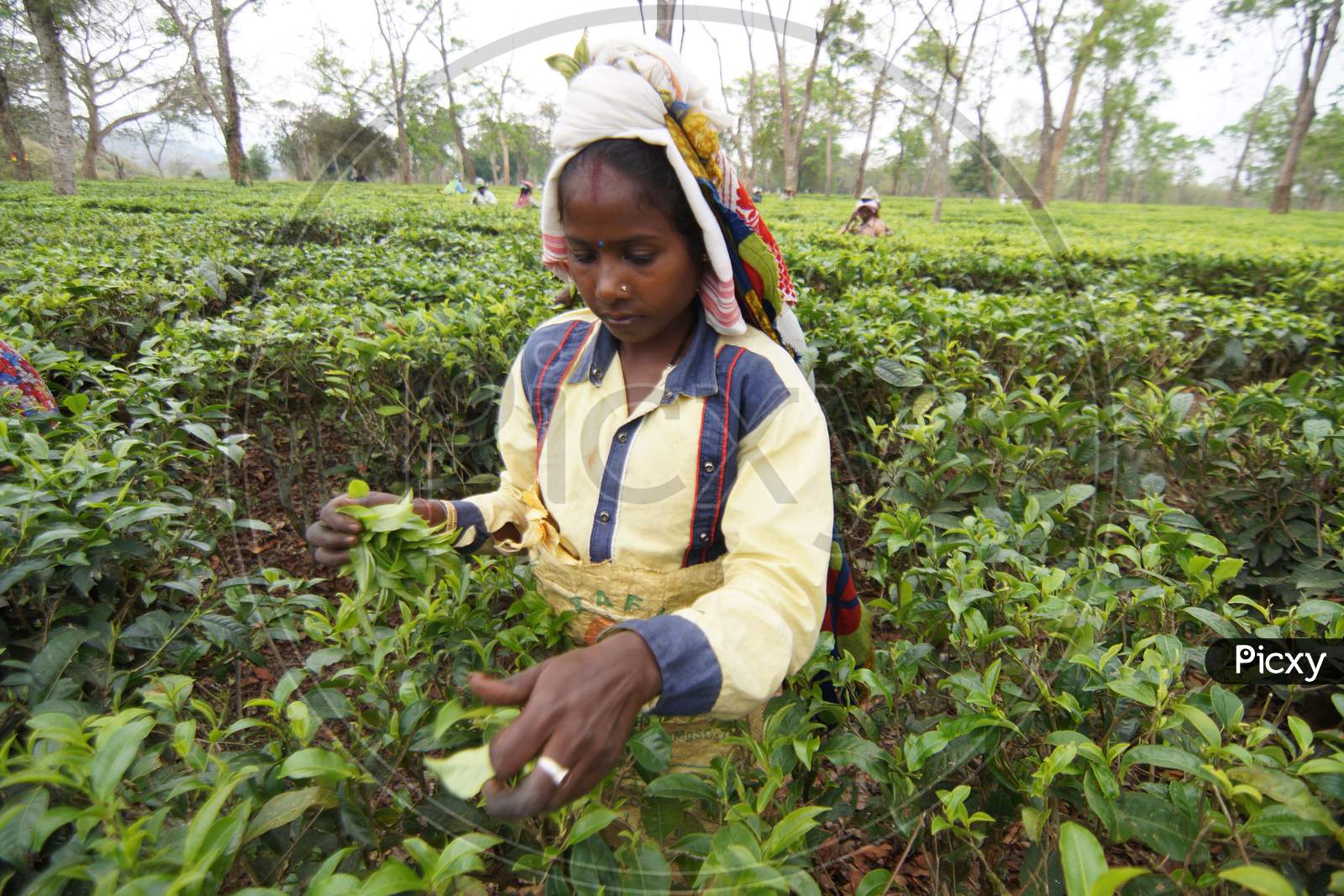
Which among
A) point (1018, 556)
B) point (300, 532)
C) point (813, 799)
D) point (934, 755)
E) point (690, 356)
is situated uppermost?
point (690, 356)

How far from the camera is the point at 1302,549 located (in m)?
2.06

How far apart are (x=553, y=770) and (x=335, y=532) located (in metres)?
0.59

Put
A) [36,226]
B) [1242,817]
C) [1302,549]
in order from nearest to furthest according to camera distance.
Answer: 1. [1242,817]
2. [1302,549]
3. [36,226]

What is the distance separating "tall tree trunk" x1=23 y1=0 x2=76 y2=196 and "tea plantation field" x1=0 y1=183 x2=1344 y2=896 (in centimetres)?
1729

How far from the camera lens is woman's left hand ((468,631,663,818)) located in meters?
0.70

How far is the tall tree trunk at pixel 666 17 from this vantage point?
1995mm

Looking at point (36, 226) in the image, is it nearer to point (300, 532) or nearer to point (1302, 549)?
point (300, 532)

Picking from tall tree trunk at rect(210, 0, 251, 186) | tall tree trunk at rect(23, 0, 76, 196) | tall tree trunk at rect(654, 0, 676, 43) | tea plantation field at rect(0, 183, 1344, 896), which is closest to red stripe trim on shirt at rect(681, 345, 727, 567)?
tea plantation field at rect(0, 183, 1344, 896)

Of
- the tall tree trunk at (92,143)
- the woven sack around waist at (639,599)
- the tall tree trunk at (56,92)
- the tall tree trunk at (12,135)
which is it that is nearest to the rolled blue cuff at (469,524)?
the woven sack around waist at (639,599)

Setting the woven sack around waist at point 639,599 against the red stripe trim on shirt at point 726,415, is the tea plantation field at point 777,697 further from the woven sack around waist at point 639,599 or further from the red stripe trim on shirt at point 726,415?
the red stripe trim on shirt at point 726,415

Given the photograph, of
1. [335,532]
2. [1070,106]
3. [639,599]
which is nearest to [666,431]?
[639,599]

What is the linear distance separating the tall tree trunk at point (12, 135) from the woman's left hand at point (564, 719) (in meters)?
30.6

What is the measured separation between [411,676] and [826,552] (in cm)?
70

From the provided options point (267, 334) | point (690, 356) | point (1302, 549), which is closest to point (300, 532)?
point (267, 334)
